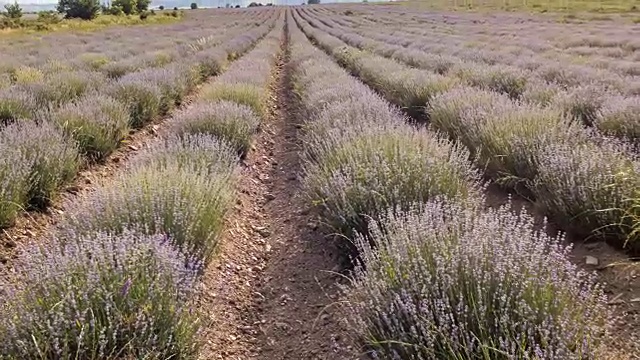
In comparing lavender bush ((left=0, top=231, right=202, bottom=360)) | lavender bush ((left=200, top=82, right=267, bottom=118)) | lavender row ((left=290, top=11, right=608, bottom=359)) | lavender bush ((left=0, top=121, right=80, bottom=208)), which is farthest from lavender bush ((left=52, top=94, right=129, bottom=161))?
lavender row ((left=290, top=11, right=608, bottom=359))

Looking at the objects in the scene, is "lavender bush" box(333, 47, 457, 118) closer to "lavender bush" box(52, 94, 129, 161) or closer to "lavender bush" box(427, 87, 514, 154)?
"lavender bush" box(427, 87, 514, 154)

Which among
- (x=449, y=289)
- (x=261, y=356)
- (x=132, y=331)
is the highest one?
Answer: (x=449, y=289)

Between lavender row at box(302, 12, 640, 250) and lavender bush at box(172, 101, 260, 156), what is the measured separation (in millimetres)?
2480

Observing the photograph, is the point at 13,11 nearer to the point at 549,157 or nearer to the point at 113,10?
the point at 113,10

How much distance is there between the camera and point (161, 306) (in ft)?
7.95

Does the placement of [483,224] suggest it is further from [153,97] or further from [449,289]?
[153,97]

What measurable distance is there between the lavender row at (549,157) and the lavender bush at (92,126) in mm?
4164

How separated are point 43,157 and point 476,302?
434cm

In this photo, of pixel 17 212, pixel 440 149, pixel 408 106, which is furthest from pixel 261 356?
pixel 408 106

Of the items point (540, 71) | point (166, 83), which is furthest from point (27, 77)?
point (540, 71)

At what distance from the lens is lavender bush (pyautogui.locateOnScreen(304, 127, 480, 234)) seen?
11.9 feet

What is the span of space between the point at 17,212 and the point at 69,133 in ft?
6.55

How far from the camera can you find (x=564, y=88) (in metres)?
8.18

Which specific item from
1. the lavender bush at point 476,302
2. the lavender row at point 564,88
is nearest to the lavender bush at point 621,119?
the lavender row at point 564,88
